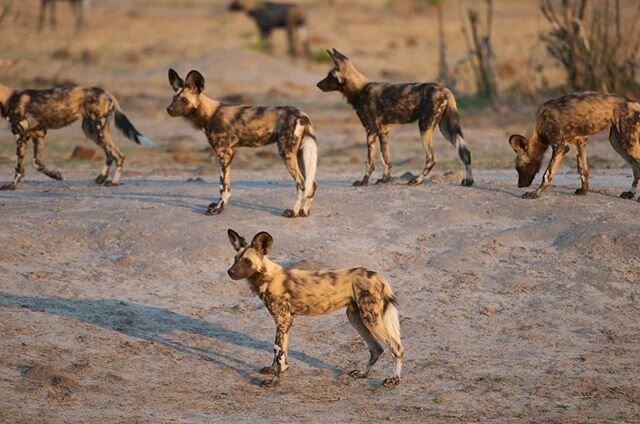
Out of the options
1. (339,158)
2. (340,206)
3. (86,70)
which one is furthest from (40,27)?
(340,206)

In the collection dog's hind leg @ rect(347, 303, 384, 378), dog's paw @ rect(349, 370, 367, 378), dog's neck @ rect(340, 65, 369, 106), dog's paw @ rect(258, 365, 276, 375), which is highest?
dog's neck @ rect(340, 65, 369, 106)

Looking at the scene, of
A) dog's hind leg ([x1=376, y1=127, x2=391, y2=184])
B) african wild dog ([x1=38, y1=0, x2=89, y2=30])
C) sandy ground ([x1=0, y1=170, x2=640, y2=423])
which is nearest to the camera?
sandy ground ([x1=0, y1=170, x2=640, y2=423])

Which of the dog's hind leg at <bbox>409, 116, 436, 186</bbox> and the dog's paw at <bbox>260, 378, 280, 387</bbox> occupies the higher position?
the dog's hind leg at <bbox>409, 116, 436, 186</bbox>

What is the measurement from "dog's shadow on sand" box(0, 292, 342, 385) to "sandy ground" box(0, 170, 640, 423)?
0.02 metres

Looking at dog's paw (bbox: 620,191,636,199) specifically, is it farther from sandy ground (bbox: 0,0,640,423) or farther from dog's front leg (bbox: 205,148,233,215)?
dog's front leg (bbox: 205,148,233,215)

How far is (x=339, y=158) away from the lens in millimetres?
14867

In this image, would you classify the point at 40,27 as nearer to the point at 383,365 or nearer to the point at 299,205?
the point at 299,205

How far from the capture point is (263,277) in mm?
7043

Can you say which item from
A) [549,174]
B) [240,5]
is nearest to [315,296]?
[549,174]

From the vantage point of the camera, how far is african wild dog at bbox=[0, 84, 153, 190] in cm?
1098

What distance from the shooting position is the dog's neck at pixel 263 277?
704 cm

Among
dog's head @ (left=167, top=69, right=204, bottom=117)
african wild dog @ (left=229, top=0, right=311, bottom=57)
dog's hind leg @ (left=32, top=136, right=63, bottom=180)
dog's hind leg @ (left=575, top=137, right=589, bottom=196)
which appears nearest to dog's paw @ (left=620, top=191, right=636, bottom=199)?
dog's hind leg @ (left=575, top=137, right=589, bottom=196)

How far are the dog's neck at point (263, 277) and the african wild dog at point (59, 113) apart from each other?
13.7 feet

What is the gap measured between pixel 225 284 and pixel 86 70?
16024 mm
